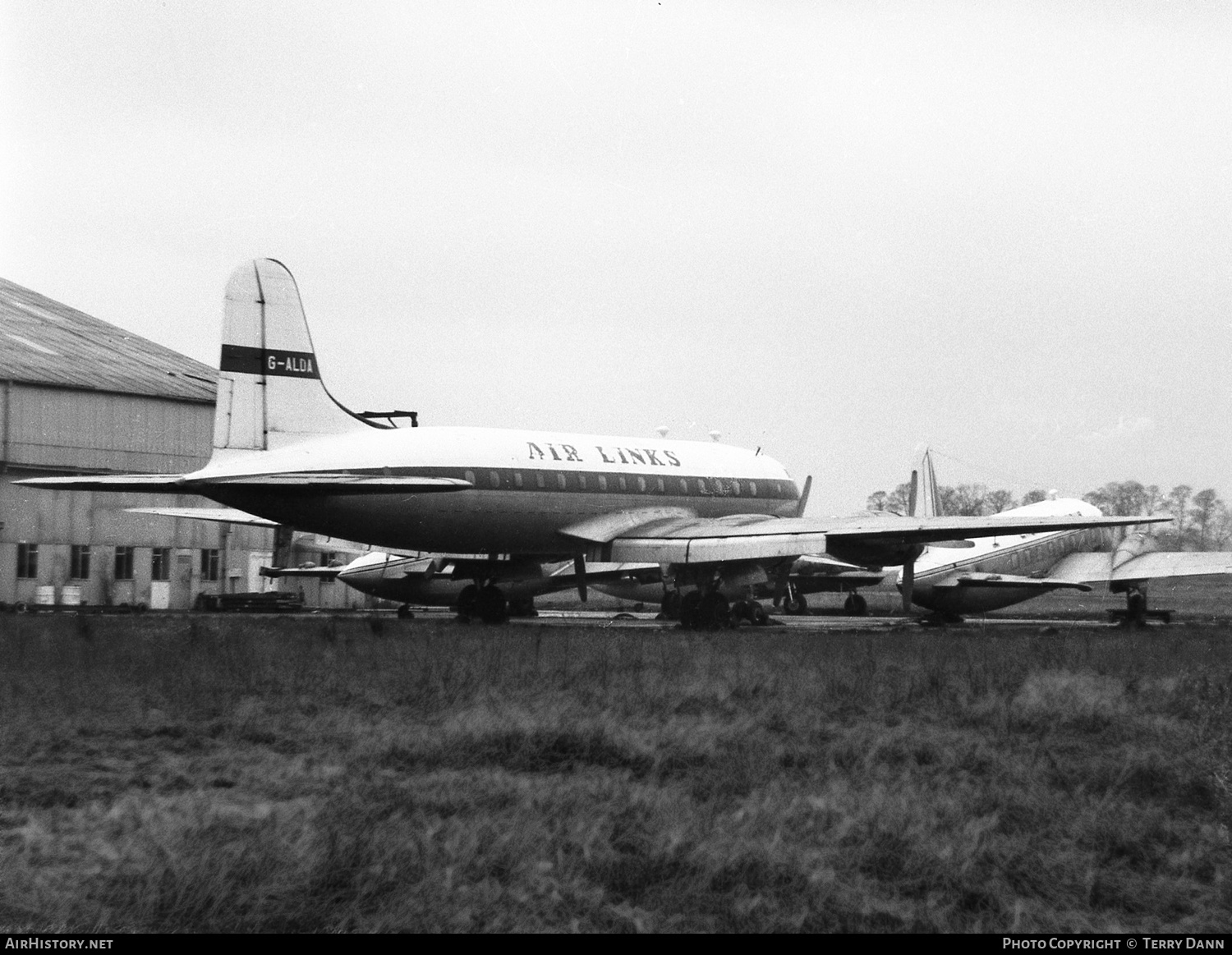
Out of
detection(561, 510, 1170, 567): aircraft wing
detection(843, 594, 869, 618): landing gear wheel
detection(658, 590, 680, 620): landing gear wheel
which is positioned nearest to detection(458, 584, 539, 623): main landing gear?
detection(561, 510, 1170, 567): aircraft wing

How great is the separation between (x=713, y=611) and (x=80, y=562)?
2535 centimetres

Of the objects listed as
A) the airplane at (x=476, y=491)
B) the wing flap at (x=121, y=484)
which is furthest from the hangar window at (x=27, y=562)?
the wing flap at (x=121, y=484)

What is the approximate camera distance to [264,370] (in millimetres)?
27688

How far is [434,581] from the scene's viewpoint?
126 ft

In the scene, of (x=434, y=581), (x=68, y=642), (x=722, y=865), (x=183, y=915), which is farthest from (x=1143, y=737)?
(x=434, y=581)

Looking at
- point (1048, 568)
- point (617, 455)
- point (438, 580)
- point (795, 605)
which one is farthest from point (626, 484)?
point (795, 605)

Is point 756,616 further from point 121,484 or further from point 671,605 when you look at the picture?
point 121,484

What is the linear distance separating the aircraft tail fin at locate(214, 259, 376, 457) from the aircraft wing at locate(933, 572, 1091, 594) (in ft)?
57.3

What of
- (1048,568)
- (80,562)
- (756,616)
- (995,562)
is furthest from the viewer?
(80,562)

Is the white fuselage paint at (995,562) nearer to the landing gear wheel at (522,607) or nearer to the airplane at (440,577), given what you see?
the airplane at (440,577)

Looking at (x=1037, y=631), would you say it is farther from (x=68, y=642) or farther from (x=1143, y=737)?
(x=68, y=642)

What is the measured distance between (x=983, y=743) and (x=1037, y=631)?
19081 millimetres

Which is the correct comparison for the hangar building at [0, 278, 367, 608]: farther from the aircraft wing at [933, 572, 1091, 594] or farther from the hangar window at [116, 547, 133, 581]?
the aircraft wing at [933, 572, 1091, 594]

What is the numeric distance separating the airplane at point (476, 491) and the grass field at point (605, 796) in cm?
814
